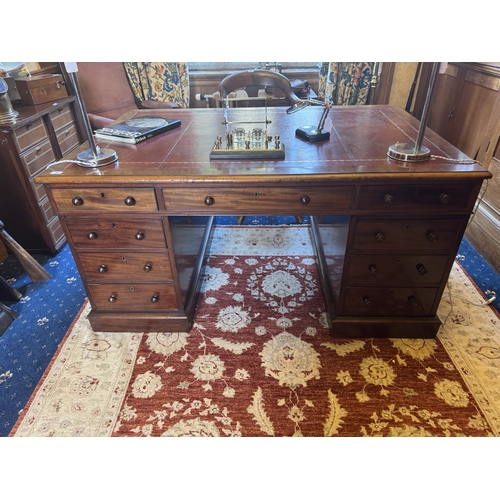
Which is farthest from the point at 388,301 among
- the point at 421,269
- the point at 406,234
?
the point at 406,234

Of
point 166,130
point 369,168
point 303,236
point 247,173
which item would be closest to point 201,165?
point 247,173

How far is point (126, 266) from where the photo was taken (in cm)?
169

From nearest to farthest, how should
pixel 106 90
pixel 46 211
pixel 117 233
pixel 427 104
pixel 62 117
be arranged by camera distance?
pixel 427 104
pixel 117 233
pixel 46 211
pixel 62 117
pixel 106 90

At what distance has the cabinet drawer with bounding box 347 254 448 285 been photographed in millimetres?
1601

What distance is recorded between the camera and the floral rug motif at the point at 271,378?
1.45 metres

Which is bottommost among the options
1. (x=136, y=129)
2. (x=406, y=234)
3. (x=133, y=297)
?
(x=133, y=297)

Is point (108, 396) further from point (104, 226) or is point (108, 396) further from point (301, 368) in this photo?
point (301, 368)

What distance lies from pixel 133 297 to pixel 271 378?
0.78 m

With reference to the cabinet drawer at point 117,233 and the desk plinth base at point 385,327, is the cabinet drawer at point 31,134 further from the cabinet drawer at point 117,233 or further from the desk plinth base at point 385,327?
the desk plinth base at point 385,327

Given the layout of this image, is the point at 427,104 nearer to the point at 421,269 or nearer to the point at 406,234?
the point at 406,234

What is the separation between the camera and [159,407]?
5.00 ft

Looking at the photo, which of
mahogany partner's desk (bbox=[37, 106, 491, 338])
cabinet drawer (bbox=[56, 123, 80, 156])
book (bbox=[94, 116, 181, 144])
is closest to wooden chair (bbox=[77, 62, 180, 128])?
cabinet drawer (bbox=[56, 123, 80, 156])

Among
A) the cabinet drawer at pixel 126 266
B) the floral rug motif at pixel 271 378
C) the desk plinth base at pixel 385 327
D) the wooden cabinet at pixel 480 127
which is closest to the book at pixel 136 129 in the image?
the cabinet drawer at pixel 126 266

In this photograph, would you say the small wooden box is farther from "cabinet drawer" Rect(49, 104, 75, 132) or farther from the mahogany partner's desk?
the mahogany partner's desk
